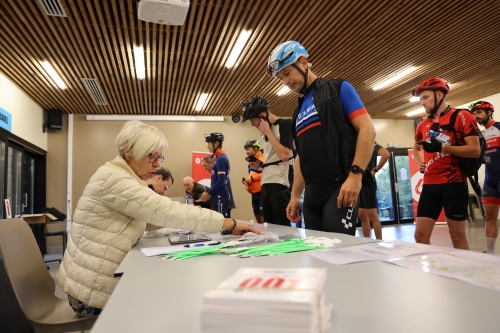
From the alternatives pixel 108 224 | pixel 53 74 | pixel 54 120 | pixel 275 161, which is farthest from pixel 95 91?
pixel 108 224

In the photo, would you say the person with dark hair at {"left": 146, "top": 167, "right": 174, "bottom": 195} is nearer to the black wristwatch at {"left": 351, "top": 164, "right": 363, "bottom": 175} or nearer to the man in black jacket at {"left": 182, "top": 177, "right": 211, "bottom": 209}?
the man in black jacket at {"left": 182, "top": 177, "right": 211, "bottom": 209}

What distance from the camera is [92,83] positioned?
564cm

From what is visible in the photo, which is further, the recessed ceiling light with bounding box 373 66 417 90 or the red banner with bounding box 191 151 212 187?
the red banner with bounding box 191 151 212 187

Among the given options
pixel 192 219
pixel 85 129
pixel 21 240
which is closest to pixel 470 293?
pixel 192 219

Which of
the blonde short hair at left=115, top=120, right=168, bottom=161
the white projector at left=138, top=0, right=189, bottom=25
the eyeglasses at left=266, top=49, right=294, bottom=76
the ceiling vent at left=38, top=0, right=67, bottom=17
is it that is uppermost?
the ceiling vent at left=38, top=0, right=67, bottom=17

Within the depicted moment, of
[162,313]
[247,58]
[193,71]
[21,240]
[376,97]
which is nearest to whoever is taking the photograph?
[162,313]

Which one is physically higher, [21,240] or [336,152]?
[336,152]

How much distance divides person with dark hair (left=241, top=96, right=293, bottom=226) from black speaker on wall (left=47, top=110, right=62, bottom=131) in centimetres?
613

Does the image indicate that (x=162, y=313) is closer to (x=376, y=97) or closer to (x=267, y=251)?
(x=267, y=251)

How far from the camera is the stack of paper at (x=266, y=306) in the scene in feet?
1.12

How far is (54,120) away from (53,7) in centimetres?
422

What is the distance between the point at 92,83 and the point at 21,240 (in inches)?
194

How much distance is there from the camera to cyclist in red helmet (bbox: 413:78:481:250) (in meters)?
2.22

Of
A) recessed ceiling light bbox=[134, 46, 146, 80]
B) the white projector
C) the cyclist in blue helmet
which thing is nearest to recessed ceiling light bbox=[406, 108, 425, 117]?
recessed ceiling light bbox=[134, 46, 146, 80]
